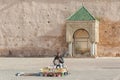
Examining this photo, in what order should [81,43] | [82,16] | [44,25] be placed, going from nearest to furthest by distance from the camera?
[82,16]
[81,43]
[44,25]

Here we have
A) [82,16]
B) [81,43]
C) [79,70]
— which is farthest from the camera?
[81,43]

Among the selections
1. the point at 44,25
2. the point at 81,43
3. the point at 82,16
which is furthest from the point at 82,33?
the point at 44,25

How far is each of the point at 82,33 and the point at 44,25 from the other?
3.21m

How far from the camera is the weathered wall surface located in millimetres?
37750

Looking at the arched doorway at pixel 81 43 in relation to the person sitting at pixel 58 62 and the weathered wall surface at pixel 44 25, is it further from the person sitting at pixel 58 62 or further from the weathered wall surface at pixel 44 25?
the person sitting at pixel 58 62

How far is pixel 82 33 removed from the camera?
3759 cm

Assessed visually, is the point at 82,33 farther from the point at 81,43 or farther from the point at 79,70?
the point at 79,70

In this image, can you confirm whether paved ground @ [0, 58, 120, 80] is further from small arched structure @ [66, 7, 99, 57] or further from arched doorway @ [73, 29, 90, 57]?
arched doorway @ [73, 29, 90, 57]

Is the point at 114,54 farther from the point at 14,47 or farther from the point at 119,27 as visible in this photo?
the point at 14,47

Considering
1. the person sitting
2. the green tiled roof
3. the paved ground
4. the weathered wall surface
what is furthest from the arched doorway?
the person sitting

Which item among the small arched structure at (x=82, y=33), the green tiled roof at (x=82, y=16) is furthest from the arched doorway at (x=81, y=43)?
the green tiled roof at (x=82, y=16)

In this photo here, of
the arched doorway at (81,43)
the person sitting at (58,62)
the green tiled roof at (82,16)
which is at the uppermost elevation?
the green tiled roof at (82,16)

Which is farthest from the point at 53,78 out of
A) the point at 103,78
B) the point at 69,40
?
the point at 69,40

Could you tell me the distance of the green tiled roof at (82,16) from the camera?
36500 millimetres
